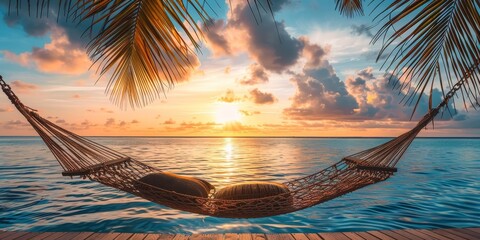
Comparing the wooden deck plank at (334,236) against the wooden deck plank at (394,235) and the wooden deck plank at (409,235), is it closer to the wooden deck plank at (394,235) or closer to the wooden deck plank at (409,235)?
the wooden deck plank at (394,235)

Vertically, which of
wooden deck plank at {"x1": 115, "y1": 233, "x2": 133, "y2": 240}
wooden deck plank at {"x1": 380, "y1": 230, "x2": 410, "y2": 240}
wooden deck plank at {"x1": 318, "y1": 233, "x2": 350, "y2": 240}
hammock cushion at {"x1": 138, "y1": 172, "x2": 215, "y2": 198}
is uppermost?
hammock cushion at {"x1": 138, "y1": 172, "x2": 215, "y2": 198}

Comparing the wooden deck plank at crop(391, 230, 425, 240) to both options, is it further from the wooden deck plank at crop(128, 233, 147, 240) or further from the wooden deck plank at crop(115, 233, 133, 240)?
the wooden deck plank at crop(115, 233, 133, 240)

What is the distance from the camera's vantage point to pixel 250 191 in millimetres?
2920

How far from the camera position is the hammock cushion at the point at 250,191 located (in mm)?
2885

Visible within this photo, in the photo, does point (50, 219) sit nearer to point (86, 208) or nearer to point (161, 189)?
point (86, 208)

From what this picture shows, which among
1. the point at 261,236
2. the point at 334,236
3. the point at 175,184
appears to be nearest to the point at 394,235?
the point at 334,236

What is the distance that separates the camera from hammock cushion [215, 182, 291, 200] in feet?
9.46

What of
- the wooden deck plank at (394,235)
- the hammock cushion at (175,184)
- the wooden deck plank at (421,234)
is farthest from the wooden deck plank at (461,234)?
the hammock cushion at (175,184)

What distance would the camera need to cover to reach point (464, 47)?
1708mm

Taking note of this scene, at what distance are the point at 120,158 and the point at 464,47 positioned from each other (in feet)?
9.05

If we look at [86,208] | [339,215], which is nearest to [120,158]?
[86,208]

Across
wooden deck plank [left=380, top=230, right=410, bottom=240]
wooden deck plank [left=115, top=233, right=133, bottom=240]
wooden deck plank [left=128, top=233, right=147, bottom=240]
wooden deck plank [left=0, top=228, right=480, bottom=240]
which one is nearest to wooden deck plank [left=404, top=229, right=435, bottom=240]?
wooden deck plank [left=0, top=228, right=480, bottom=240]

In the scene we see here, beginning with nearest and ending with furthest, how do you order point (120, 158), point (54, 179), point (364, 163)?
1. point (364, 163)
2. point (120, 158)
3. point (54, 179)

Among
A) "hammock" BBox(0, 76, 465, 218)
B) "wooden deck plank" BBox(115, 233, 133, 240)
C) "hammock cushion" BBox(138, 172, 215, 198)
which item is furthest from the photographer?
"hammock cushion" BBox(138, 172, 215, 198)
